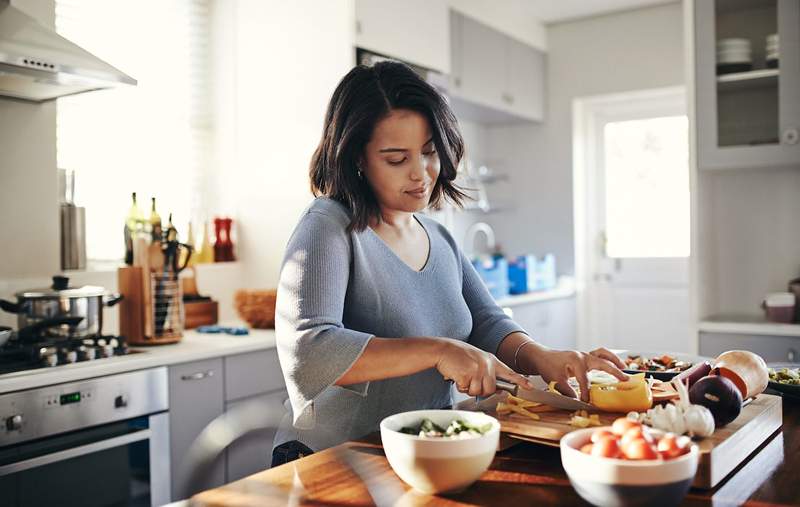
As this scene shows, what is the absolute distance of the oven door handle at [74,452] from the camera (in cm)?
197

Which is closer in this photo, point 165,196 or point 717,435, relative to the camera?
point 717,435

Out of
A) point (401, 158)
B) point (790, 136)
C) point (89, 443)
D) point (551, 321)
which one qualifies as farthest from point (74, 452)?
point (551, 321)

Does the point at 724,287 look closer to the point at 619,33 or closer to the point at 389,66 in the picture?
the point at 619,33

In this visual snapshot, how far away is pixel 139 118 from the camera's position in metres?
3.26

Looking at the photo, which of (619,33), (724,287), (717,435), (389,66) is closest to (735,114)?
(724,287)

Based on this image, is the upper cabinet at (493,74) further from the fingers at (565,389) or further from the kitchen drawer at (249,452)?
the fingers at (565,389)

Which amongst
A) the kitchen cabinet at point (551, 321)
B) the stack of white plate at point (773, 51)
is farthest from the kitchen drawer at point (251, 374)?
the stack of white plate at point (773, 51)

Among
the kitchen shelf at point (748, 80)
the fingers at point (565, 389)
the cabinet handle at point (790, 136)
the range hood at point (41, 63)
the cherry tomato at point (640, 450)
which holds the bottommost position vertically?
the fingers at point (565, 389)

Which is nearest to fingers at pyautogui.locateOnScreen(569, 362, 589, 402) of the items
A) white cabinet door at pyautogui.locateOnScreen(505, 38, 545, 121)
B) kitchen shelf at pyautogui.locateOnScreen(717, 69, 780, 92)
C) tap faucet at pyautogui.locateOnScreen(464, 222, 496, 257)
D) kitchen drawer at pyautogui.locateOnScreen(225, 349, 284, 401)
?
kitchen drawer at pyautogui.locateOnScreen(225, 349, 284, 401)

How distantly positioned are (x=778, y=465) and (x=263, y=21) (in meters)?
2.90

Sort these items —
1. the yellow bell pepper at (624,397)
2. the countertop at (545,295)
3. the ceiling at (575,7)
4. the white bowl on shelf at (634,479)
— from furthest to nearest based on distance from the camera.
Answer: the ceiling at (575,7), the countertop at (545,295), the yellow bell pepper at (624,397), the white bowl on shelf at (634,479)

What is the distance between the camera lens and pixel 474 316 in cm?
171

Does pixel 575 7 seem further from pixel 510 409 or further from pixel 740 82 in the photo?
pixel 510 409

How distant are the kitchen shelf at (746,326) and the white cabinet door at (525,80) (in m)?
1.99
